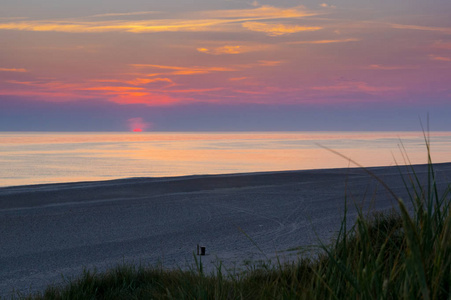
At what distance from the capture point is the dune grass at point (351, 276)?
2535 millimetres

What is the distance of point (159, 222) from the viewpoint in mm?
10398

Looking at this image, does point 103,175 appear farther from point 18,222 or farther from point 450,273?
point 450,273

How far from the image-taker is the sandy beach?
24.2ft

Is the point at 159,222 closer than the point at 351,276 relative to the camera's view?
No

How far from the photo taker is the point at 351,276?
9.35ft

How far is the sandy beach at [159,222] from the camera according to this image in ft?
24.2

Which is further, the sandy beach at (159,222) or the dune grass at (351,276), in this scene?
the sandy beach at (159,222)

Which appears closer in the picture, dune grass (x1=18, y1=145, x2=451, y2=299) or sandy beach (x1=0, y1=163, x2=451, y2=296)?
dune grass (x1=18, y1=145, x2=451, y2=299)

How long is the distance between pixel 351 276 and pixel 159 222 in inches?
310

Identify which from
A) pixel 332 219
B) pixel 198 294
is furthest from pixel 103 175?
pixel 198 294

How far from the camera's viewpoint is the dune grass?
2535 mm

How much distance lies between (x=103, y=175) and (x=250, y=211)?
48.5ft

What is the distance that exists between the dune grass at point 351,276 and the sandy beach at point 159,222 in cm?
43

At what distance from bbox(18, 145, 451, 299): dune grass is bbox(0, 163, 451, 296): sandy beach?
433 millimetres
